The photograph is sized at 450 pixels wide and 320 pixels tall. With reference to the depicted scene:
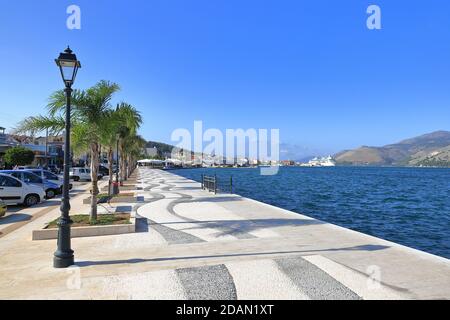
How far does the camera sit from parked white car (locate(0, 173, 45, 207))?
1669 cm

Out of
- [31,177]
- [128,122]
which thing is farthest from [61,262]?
[31,177]

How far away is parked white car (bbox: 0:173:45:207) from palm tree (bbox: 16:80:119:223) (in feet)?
24.0

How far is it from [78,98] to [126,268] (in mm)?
6183

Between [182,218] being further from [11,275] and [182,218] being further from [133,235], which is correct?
[11,275]

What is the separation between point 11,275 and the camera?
6414 mm

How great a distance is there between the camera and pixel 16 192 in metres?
16.8

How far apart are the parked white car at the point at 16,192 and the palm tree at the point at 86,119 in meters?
7.32

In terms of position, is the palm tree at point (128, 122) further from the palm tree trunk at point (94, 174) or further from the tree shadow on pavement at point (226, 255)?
the tree shadow on pavement at point (226, 255)

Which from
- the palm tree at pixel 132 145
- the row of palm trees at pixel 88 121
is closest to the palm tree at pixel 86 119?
the row of palm trees at pixel 88 121

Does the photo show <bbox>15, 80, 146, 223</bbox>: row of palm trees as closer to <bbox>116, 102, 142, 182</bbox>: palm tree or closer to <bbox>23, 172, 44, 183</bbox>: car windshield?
<bbox>116, 102, 142, 182</bbox>: palm tree

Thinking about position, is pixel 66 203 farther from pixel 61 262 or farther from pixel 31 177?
pixel 31 177

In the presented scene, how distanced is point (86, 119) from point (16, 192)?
8.33 meters

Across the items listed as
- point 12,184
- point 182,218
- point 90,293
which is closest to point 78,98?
point 182,218

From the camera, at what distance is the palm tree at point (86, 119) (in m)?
10.6
